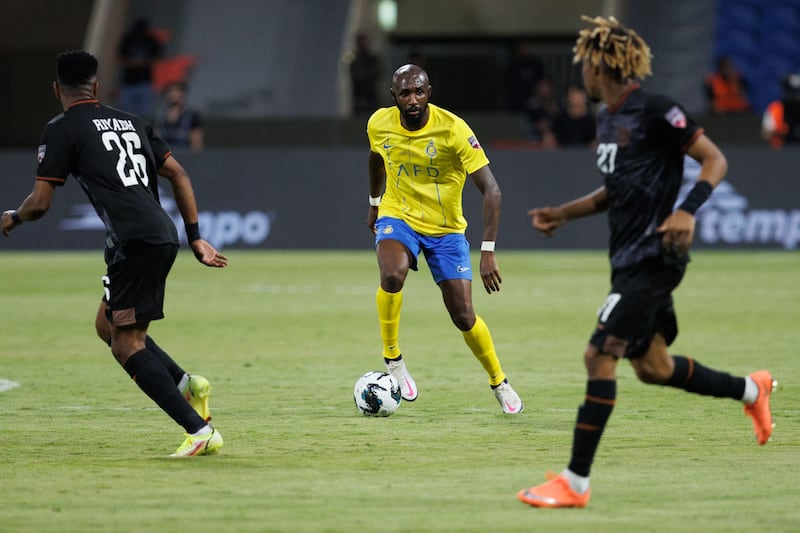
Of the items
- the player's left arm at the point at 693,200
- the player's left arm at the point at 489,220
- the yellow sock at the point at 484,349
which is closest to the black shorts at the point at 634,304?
the player's left arm at the point at 693,200

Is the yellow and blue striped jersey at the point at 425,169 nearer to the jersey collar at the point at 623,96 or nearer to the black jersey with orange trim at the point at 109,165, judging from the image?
the black jersey with orange trim at the point at 109,165

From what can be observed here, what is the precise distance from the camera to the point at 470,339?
9273 mm

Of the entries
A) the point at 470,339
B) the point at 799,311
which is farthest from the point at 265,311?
the point at 470,339

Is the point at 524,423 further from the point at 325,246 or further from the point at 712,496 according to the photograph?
the point at 325,246

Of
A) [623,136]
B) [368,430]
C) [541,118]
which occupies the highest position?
[623,136]

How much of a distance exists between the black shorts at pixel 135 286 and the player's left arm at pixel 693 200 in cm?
274

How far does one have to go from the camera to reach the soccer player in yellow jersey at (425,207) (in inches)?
364

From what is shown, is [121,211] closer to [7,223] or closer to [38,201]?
[38,201]

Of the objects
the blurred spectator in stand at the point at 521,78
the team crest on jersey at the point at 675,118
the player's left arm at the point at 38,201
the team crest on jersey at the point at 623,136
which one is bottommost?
the blurred spectator in stand at the point at 521,78

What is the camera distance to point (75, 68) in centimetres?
750

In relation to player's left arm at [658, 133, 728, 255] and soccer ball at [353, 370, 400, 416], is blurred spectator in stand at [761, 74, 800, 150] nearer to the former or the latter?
soccer ball at [353, 370, 400, 416]

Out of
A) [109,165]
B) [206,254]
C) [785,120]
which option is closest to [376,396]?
[206,254]

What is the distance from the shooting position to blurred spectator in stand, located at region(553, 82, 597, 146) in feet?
79.4

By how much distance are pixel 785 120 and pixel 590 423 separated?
1949cm
